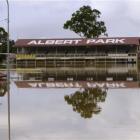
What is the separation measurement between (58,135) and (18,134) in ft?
3.81

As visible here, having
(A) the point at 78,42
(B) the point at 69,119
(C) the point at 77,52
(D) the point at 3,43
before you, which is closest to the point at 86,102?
(B) the point at 69,119

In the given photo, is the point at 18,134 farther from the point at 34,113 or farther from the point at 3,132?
the point at 34,113

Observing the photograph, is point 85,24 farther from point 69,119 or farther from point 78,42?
point 69,119

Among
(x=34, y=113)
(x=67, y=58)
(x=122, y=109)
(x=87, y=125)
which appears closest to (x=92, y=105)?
(x=122, y=109)

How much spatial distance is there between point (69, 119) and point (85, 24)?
275 feet

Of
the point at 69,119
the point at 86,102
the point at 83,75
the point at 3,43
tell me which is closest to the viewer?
the point at 69,119

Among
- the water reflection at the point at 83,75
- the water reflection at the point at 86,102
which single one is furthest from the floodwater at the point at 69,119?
the water reflection at the point at 83,75

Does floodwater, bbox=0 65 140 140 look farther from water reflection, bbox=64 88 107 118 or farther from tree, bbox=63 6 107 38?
tree, bbox=63 6 107 38

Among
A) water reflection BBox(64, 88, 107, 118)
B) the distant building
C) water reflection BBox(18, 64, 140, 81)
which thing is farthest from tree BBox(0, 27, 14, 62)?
water reflection BBox(64, 88, 107, 118)

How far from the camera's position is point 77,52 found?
88.3m

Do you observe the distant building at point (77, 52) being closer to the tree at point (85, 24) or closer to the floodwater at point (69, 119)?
the tree at point (85, 24)

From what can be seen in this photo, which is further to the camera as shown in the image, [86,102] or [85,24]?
[85,24]

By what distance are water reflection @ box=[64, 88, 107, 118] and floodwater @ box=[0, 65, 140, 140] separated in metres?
0.04

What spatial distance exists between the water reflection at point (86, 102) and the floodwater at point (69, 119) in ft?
0.13
